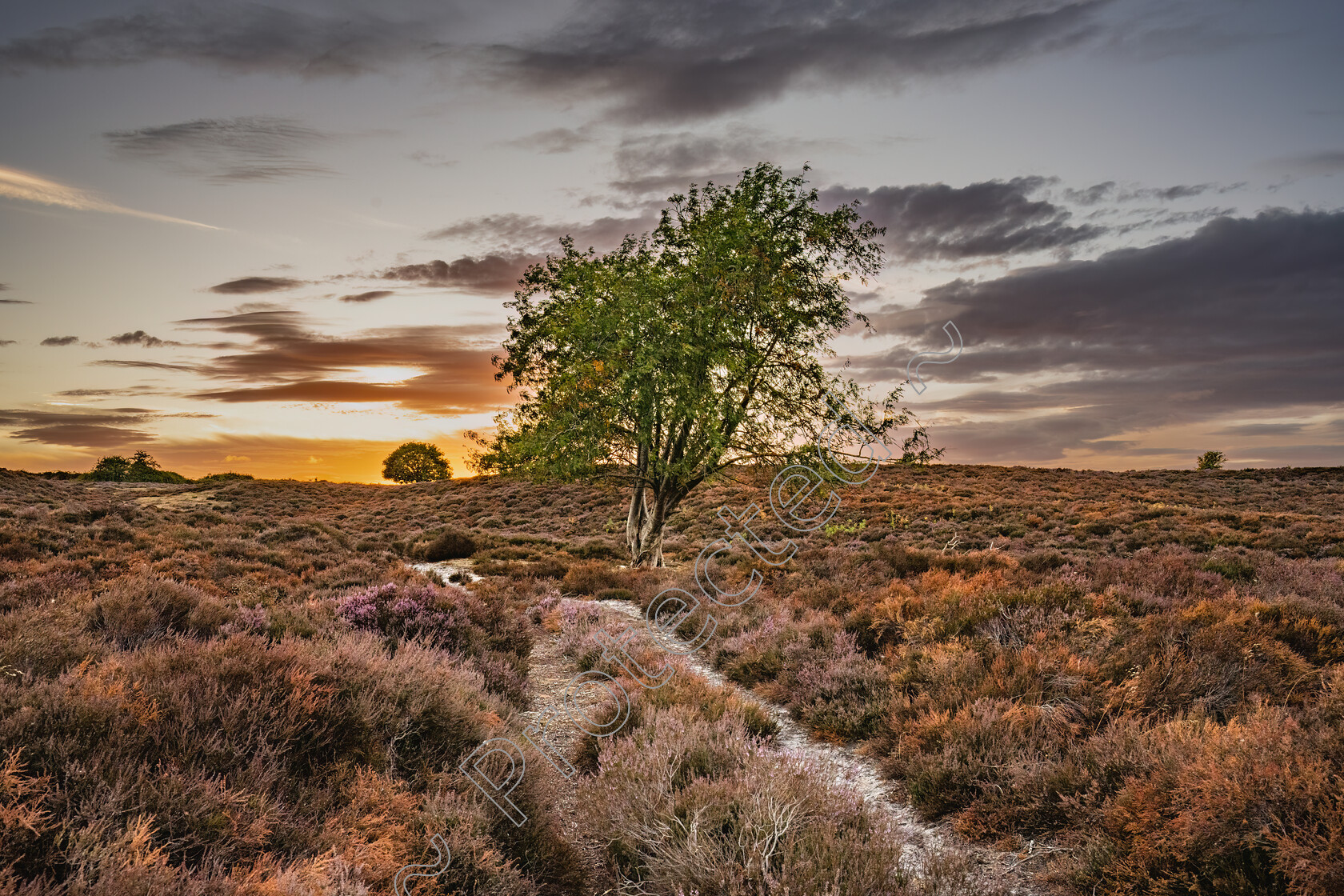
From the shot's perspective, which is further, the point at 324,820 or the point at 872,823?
the point at 872,823

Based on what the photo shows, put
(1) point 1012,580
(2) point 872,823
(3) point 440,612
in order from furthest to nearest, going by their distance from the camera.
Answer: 1. (1) point 1012,580
2. (3) point 440,612
3. (2) point 872,823

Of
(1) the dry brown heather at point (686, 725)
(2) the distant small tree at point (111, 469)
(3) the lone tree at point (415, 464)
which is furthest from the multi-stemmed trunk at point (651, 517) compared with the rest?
(2) the distant small tree at point (111, 469)

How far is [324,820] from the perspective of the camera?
13.4 ft

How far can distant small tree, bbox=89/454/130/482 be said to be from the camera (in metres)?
75.9

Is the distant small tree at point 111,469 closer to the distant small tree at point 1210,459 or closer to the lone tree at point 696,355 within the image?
the lone tree at point 696,355

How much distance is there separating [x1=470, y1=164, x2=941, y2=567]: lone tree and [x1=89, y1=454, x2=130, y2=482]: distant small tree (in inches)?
3275

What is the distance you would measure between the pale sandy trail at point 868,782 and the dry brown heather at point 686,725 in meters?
0.17

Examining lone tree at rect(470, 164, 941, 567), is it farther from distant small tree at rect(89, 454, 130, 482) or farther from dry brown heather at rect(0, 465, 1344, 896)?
distant small tree at rect(89, 454, 130, 482)

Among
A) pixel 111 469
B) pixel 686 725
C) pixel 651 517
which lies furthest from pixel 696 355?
pixel 111 469

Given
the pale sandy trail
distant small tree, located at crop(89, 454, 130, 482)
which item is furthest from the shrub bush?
distant small tree, located at crop(89, 454, 130, 482)

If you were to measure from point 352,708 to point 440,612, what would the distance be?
4.59 metres

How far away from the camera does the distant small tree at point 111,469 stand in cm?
7594

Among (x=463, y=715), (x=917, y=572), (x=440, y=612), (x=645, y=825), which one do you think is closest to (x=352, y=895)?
(x=645, y=825)

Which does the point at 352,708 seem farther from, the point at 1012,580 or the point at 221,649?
the point at 1012,580
